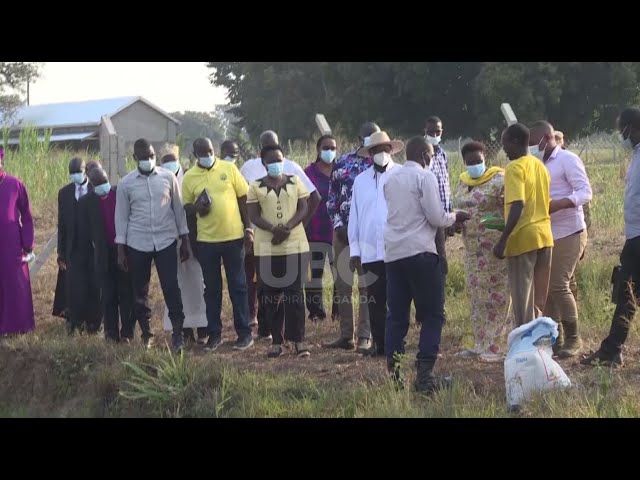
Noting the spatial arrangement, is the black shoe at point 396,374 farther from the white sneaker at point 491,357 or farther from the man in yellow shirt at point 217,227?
the man in yellow shirt at point 217,227

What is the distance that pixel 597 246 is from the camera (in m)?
11.0

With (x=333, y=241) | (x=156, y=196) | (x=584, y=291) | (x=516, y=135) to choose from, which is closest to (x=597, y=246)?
(x=584, y=291)

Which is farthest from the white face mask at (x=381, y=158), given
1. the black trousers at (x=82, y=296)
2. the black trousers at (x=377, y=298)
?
the black trousers at (x=82, y=296)

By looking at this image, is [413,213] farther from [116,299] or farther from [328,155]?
[116,299]

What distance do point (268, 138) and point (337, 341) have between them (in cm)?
206

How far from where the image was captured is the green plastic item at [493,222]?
674 centimetres

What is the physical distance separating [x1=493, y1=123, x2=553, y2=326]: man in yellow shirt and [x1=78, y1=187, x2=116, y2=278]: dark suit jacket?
3974 millimetres

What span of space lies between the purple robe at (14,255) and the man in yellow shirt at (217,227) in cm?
215

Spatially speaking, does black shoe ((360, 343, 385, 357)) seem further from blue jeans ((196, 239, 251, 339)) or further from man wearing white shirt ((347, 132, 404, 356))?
blue jeans ((196, 239, 251, 339))

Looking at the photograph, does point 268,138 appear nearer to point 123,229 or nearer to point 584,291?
point 123,229

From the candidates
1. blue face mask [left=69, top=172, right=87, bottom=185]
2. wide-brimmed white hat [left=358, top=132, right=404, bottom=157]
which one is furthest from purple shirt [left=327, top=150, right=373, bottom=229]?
blue face mask [left=69, top=172, right=87, bottom=185]

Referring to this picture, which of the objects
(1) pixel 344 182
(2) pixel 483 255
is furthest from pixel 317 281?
(2) pixel 483 255

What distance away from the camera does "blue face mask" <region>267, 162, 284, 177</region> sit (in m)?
7.69

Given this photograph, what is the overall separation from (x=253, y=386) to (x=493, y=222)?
226 centimetres
